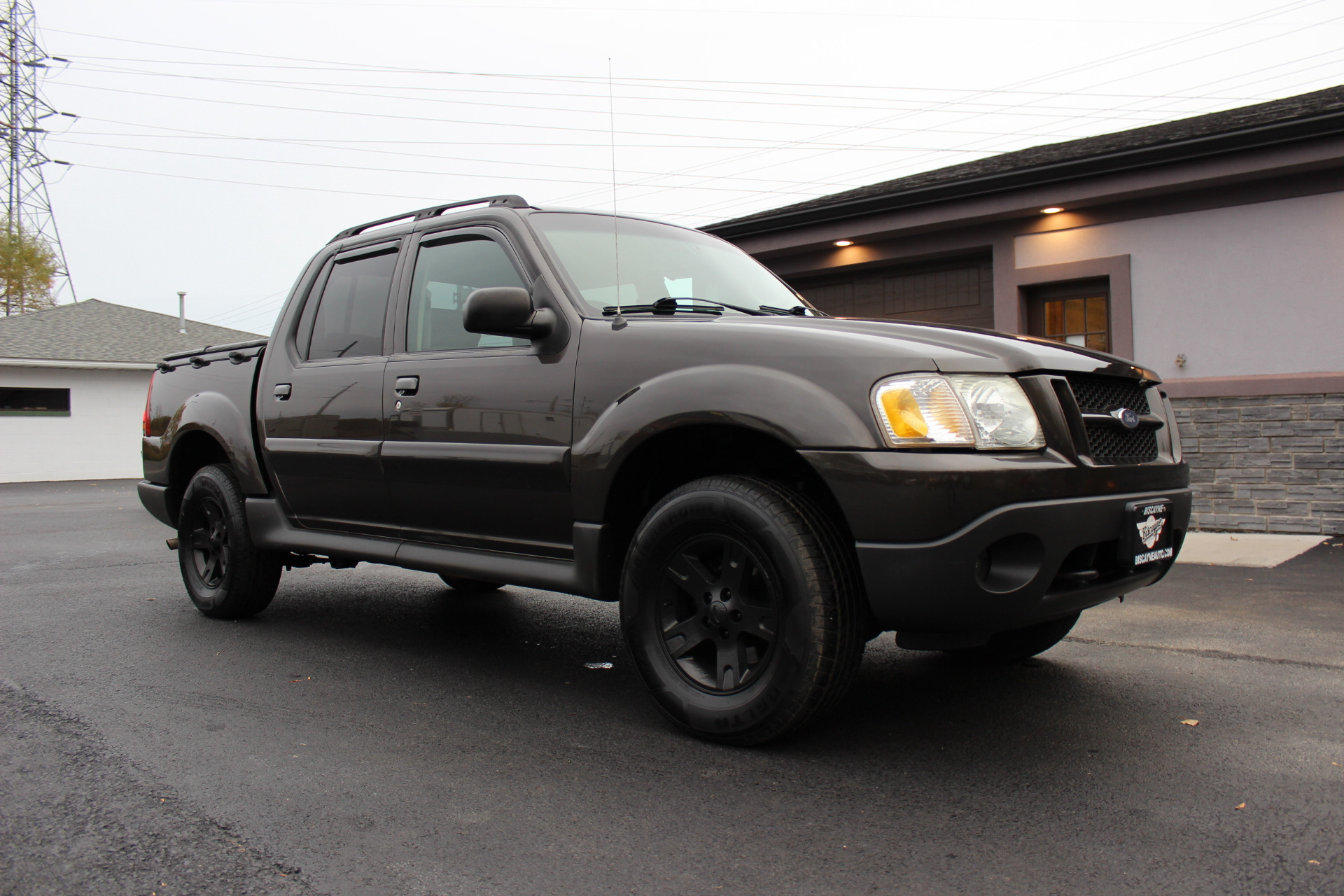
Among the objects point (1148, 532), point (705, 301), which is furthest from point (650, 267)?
point (1148, 532)

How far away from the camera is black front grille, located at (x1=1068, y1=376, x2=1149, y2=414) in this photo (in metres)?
3.24

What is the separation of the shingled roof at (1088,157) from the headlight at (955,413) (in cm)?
713

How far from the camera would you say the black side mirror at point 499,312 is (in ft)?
11.9

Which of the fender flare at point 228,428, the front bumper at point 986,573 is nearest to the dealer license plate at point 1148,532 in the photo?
the front bumper at point 986,573

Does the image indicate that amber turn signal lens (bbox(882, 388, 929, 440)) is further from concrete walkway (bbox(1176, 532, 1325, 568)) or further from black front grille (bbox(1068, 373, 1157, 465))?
concrete walkway (bbox(1176, 532, 1325, 568))

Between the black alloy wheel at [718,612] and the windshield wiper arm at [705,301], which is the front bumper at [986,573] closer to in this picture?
the black alloy wheel at [718,612]

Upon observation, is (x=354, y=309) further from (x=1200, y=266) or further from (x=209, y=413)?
(x=1200, y=266)

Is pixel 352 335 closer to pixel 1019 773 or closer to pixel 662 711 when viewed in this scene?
pixel 662 711

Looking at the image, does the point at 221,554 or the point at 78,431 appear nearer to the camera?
the point at 221,554

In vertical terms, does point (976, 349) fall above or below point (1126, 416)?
above

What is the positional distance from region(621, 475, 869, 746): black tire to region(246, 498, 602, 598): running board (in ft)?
0.87

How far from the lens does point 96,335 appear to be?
2903cm

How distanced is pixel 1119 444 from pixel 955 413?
0.77 meters

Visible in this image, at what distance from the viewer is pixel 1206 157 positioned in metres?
8.98
